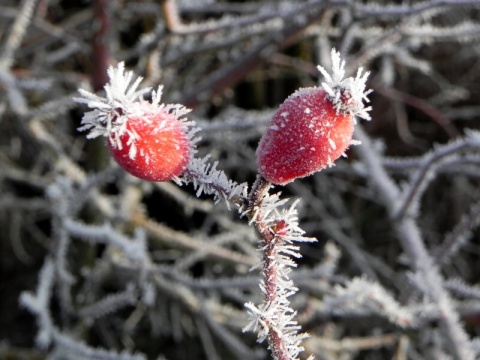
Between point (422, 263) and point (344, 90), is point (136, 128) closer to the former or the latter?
point (344, 90)

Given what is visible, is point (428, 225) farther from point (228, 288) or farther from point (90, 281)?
point (90, 281)

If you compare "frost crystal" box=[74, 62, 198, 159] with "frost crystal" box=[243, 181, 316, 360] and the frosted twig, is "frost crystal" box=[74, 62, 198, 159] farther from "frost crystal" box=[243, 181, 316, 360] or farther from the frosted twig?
the frosted twig

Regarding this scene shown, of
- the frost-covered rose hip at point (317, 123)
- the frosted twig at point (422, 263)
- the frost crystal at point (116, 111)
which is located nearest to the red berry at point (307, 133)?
the frost-covered rose hip at point (317, 123)

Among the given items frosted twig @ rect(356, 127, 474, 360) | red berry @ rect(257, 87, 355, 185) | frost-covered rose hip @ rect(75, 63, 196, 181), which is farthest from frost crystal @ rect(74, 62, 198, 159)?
frosted twig @ rect(356, 127, 474, 360)

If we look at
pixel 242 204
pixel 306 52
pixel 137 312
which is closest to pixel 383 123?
pixel 306 52

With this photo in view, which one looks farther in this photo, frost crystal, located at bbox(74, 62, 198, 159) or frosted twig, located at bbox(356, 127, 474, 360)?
frosted twig, located at bbox(356, 127, 474, 360)

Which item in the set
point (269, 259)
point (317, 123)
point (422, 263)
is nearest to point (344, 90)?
point (317, 123)
